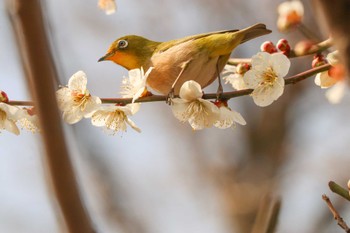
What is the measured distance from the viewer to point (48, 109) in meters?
0.74

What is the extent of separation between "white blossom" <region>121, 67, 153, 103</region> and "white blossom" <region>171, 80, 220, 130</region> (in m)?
0.12

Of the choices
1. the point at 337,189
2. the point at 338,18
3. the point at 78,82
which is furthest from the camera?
the point at 78,82

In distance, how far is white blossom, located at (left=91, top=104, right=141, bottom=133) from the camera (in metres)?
2.14

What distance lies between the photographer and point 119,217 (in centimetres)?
658

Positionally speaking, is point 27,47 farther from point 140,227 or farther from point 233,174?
point 233,174

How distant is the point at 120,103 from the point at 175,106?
0.19 meters

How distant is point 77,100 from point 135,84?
8.8 inches

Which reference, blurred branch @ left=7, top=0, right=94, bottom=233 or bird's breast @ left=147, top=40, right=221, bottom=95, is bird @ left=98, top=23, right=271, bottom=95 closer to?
bird's breast @ left=147, top=40, right=221, bottom=95

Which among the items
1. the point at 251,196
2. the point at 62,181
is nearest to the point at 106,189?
the point at 251,196

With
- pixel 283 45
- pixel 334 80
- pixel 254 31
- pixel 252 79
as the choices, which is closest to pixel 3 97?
pixel 252 79

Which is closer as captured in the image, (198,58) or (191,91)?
(191,91)

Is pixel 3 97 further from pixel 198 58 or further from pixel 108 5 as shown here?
pixel 198 58

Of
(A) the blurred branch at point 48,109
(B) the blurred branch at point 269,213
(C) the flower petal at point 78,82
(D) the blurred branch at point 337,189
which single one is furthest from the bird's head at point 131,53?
(A) the blurred branch at point 48,109

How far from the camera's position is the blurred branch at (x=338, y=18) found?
65 cm
